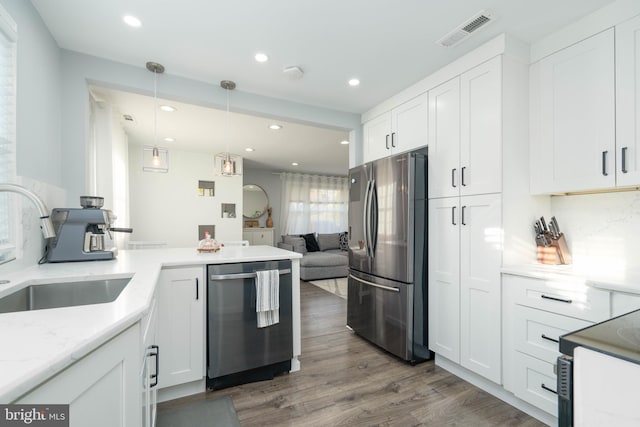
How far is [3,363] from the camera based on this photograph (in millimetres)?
543

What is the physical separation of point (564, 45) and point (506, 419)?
2.46 m

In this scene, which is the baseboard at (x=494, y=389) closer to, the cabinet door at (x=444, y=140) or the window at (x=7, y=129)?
the cabinet door at (x=444, y=140)

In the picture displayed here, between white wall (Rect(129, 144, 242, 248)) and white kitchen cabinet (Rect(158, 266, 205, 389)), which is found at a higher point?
white wall (Rect(129, 144, 242, 248))

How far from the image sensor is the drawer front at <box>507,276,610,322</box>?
4.89 ft

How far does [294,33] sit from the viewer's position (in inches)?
76.1

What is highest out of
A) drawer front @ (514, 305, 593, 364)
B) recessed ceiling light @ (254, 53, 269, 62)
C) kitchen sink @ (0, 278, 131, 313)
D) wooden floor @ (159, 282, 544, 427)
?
recessed ceiling light @ (254, 53, 269, 62)

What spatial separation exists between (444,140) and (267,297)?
193 centimetres

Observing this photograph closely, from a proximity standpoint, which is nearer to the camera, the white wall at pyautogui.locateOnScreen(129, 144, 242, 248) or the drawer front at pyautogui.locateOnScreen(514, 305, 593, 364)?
the drawer front at pyautogui.locateOnScreen(514, 305, 593, 364)

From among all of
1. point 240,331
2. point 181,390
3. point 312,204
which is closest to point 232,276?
point 240,331

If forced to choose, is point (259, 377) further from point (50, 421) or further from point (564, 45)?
point (564, 45)

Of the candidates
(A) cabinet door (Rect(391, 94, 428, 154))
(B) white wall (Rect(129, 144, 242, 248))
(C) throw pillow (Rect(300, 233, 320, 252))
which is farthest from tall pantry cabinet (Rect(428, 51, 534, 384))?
(C) throw pillow (Rect(300, 233, 320, 252))

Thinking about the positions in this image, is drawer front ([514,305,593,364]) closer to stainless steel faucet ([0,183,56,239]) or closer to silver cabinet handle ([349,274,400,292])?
silver cabinet handle ([349,274,400,292])

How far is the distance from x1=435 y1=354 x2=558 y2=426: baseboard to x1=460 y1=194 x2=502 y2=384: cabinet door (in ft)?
0.34

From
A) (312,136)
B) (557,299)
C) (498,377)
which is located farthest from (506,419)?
(312,136)
